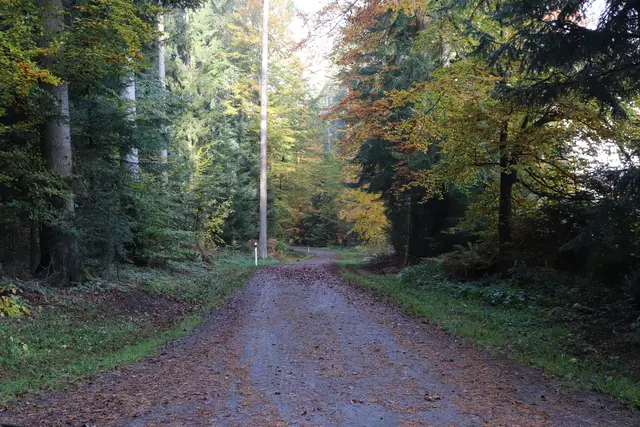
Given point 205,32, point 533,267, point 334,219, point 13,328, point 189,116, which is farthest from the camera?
point 334,219

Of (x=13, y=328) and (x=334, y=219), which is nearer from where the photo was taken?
(x=13, y=328)

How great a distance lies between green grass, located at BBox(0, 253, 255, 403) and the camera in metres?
6.11

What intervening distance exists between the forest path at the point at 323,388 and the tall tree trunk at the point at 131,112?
676 cm

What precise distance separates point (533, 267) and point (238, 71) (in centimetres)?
2614

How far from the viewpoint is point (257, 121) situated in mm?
33219

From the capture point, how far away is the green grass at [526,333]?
19.5 ft

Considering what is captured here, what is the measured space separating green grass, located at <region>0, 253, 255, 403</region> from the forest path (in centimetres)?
48

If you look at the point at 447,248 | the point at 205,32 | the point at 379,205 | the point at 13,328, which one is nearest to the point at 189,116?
the point at 205,32

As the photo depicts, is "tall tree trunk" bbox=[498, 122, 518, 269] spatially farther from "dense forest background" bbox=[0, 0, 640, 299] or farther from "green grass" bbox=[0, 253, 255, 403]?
"green grass" bbox=[0, 253, 255, 403]

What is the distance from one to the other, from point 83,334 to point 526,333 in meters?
7.78

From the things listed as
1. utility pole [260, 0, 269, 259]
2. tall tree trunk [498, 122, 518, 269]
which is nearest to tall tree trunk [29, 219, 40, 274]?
tall tree trunk [498, 122, 518, 269]

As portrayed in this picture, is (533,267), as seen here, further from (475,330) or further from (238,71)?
(238,71)

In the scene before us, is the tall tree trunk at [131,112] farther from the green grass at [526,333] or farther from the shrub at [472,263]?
the shrub at [472,263]

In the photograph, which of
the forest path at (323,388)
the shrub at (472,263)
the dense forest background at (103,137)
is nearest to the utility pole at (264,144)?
the dense forest background at (103,137)
